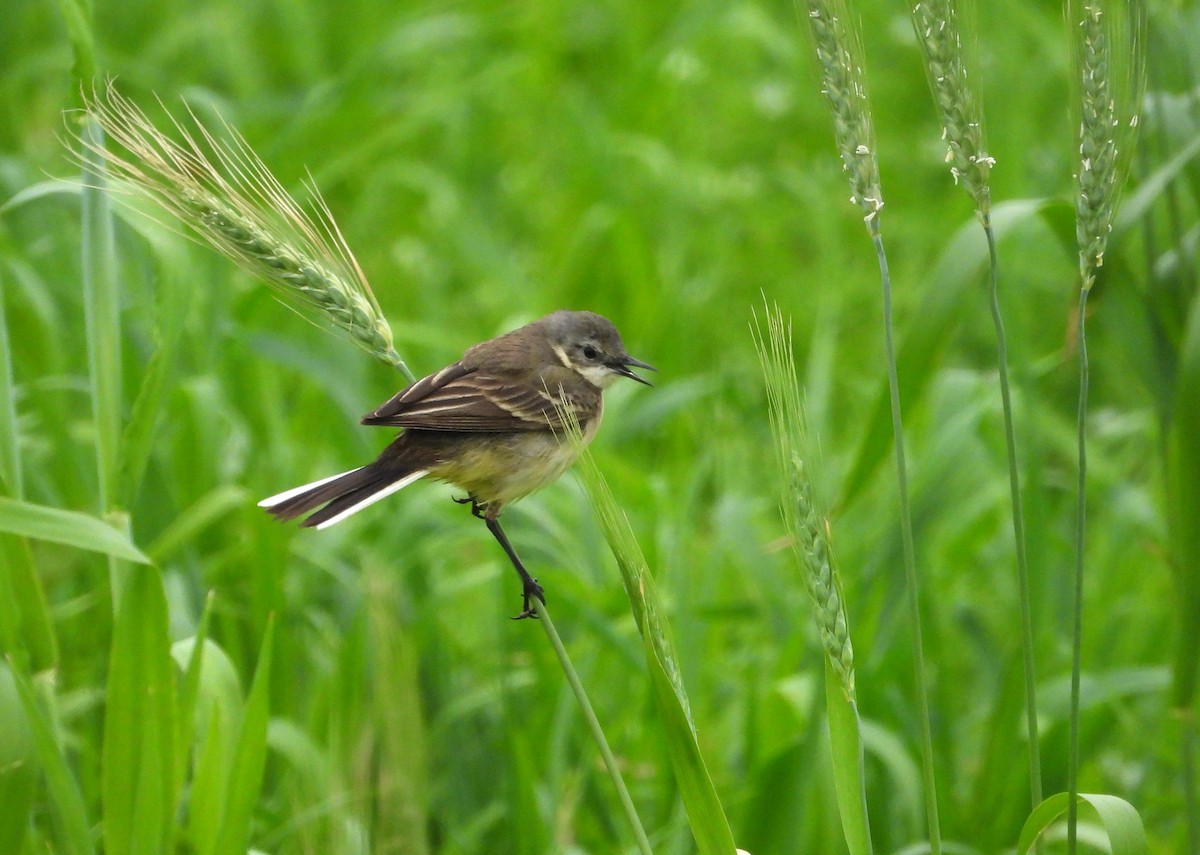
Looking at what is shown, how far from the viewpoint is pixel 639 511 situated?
500 centimetres

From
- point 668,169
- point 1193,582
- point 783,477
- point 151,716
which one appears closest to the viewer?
point 783,477

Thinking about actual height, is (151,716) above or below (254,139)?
below

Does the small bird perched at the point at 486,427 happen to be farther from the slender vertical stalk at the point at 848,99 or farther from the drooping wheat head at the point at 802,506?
the slender vertical stalk at the point at 848,99

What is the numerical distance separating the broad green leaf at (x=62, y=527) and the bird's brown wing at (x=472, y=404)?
62cm

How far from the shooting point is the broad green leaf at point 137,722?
248cm

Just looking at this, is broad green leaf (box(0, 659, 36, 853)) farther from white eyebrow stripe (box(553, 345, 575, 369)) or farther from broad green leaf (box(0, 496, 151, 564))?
white eyebrow stripe (box(553, 345, 575, 369))

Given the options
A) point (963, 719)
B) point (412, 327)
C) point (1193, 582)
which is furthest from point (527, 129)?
point (1193, 582)

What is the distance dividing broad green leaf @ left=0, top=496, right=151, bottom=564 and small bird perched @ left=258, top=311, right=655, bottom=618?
1.39ft

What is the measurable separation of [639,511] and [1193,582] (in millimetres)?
2484

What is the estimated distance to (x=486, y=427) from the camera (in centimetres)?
324

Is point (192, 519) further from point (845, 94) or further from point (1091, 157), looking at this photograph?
point (1091, 157)

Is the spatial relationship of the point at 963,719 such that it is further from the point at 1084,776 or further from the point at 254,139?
the point at 254,139

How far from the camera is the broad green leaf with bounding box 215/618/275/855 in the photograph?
2580 millimetres

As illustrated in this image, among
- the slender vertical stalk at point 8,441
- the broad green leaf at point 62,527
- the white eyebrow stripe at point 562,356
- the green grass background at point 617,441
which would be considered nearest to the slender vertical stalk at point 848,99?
the green grass background at point 617,441
